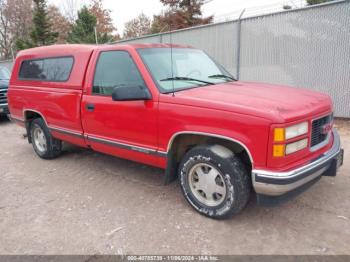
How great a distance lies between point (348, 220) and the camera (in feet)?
10.8

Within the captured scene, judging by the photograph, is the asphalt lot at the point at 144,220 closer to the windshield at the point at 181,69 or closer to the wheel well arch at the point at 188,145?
the wheel well arch at the point at 188,145

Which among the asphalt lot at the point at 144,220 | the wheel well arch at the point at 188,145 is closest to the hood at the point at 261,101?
the wheel well arch at the point at 188,145

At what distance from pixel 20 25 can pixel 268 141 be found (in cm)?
4554

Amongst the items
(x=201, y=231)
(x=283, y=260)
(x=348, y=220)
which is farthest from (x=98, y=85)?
(x=348, y=220)

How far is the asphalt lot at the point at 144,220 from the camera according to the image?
118 inches

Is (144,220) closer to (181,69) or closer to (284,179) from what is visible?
(284,179)

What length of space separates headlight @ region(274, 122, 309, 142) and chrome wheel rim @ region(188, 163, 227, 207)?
2.42ft

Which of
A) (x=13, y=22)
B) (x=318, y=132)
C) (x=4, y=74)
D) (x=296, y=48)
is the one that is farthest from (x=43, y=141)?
(x=13, y=22)

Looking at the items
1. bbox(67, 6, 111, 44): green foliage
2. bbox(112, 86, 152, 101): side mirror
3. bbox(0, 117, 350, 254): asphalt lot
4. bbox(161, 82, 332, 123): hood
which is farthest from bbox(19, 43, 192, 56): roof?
bbox(67, 6, 111, 44): green foliage

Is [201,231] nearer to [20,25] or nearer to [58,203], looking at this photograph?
[58,203]

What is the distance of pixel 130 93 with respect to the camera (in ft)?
11.5

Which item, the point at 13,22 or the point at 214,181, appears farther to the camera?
the point at 13,22

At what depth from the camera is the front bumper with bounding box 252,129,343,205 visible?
9.27 ft

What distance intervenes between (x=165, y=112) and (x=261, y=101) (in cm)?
101
